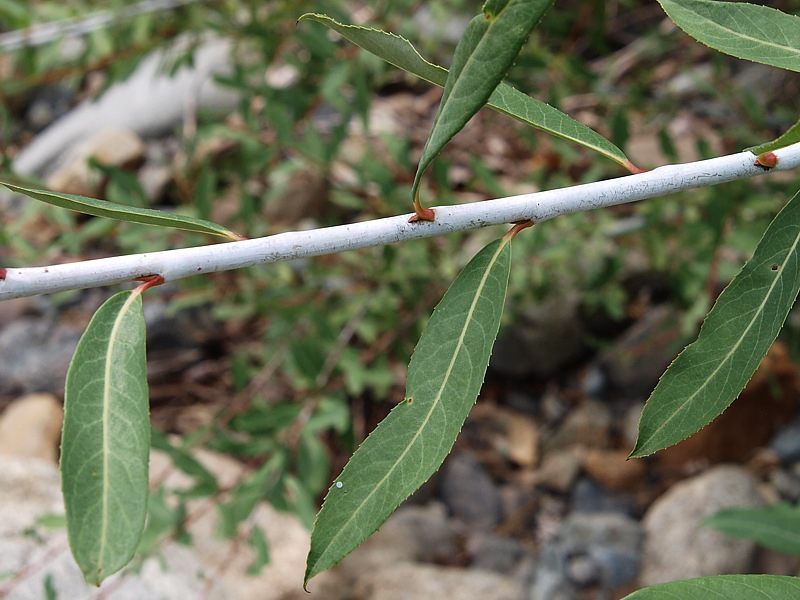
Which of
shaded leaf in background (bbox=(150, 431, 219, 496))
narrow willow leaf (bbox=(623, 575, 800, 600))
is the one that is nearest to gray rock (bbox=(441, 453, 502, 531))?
shaded leaf in background (bbox=(150, 431, 219, 496))

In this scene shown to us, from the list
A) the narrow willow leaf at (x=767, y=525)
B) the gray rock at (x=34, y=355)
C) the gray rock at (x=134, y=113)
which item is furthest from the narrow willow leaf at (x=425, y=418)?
the gray rock at (x=134, y=113)

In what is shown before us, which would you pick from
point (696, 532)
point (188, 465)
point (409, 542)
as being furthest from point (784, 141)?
point (409, 542)

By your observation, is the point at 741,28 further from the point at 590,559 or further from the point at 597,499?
the point at 597,499

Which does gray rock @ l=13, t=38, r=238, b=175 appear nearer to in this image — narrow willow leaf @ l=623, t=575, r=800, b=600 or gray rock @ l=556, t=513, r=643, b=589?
gray rock @ l=556, t=513, r=643, b=589

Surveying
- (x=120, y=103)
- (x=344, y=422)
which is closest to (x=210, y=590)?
(x=344, y=422)

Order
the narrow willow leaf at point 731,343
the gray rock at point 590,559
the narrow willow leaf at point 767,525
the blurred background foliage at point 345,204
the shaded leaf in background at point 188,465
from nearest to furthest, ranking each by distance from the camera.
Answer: the narrow willow leaf at point 731,343 → the narrow willow leaf at point 767,525 → the shaded leaf in background at point 188,465 → the blurred background foliage at point 345,204 → the gray rock at point 590,559

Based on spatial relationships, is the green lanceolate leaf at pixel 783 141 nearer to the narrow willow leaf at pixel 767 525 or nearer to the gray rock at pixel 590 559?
the narrow willow leaf at pixel 767 525
